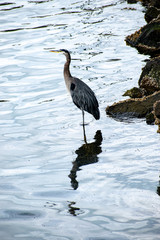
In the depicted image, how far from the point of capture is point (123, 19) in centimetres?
2869

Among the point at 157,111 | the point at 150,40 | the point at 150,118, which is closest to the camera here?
the point at 157,111

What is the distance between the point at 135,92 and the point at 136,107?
6.58 feet

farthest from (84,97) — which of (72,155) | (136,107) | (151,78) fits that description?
(72,155)

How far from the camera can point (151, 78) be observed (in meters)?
14.4

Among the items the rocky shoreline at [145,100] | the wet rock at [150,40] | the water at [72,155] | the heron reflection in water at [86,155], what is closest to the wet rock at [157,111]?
the rocky shoreline at [145,100]

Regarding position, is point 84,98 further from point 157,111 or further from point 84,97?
point 157,111

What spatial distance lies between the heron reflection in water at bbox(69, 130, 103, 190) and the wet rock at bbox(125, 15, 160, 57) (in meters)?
9.95

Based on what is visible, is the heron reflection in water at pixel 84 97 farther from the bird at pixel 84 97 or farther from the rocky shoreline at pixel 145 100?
the rocky shoreline at pixel 145 100

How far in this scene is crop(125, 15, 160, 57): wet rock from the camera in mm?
20562

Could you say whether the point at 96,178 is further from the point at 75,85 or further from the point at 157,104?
the point at 75,85

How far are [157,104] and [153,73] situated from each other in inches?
130

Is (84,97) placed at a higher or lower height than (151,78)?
lower

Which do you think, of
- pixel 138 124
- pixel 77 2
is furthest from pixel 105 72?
pixel 77 2

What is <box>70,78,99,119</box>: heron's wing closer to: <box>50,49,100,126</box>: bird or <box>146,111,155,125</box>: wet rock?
<box>50,49,100,126</box>: bird
